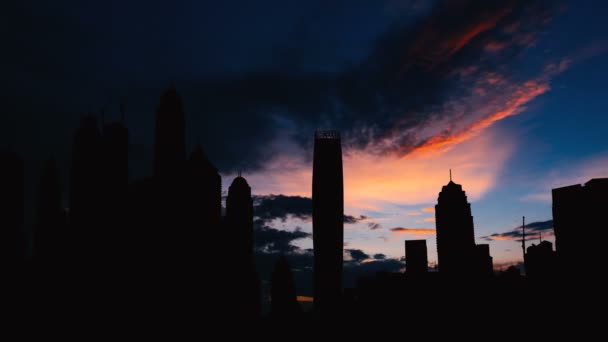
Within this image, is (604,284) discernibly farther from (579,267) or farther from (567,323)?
(567,323)

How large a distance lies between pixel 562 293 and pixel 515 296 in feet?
269

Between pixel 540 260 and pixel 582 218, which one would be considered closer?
pixel 582 218

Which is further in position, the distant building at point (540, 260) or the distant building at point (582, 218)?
the distant building at point (540, 260)

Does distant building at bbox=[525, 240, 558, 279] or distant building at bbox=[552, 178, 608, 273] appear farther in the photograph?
distant building at bbox=[525, 240, 558, 279]

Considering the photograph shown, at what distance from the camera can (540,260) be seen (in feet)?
500

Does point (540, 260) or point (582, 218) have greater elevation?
point (582, 218)

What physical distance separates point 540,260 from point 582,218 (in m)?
70.3

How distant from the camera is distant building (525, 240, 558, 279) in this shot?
145 meters

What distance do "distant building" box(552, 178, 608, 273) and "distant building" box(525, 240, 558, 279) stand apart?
5210 centimetres

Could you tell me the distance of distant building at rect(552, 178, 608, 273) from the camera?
283 feet

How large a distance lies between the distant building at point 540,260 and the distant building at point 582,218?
52099 millimetres

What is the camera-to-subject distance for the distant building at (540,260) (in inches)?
5722

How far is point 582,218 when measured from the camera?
88125mm

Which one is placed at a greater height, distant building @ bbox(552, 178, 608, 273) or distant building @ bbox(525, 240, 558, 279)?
distant building @ bbox(552, 178, 608, 273)
